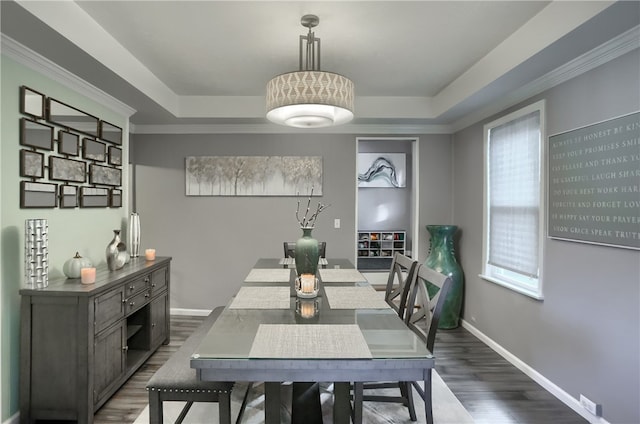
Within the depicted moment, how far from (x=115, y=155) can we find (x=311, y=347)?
9.36 feet

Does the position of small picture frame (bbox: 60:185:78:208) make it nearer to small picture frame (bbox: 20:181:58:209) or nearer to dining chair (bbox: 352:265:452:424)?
small picture frame (bbox: 20:181:58:209)

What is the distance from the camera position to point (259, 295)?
218 centimetres

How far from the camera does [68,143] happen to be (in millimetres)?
2645

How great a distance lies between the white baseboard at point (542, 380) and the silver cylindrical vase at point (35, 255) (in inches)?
134

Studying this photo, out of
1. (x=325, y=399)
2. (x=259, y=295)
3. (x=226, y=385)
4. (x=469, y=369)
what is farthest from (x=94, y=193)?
(x=469, y=369)

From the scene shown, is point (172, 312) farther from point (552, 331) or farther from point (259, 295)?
point (552, 331)

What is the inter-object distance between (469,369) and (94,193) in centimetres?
337

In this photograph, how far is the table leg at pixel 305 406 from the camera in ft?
6.44

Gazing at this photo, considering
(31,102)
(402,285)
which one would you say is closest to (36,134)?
(31,102)

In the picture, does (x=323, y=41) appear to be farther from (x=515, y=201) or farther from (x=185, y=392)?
(x=185, y=392)

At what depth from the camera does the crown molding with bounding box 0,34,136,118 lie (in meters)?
2.10

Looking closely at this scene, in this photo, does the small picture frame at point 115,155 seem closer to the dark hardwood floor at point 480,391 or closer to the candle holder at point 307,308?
the dark hardwood floor at point 480,391

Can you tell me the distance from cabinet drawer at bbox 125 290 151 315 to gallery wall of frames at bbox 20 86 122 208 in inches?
31.9

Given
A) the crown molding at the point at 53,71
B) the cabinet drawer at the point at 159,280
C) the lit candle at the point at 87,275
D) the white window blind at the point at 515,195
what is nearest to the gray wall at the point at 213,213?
the cabinet drawer at the point at 159,280
